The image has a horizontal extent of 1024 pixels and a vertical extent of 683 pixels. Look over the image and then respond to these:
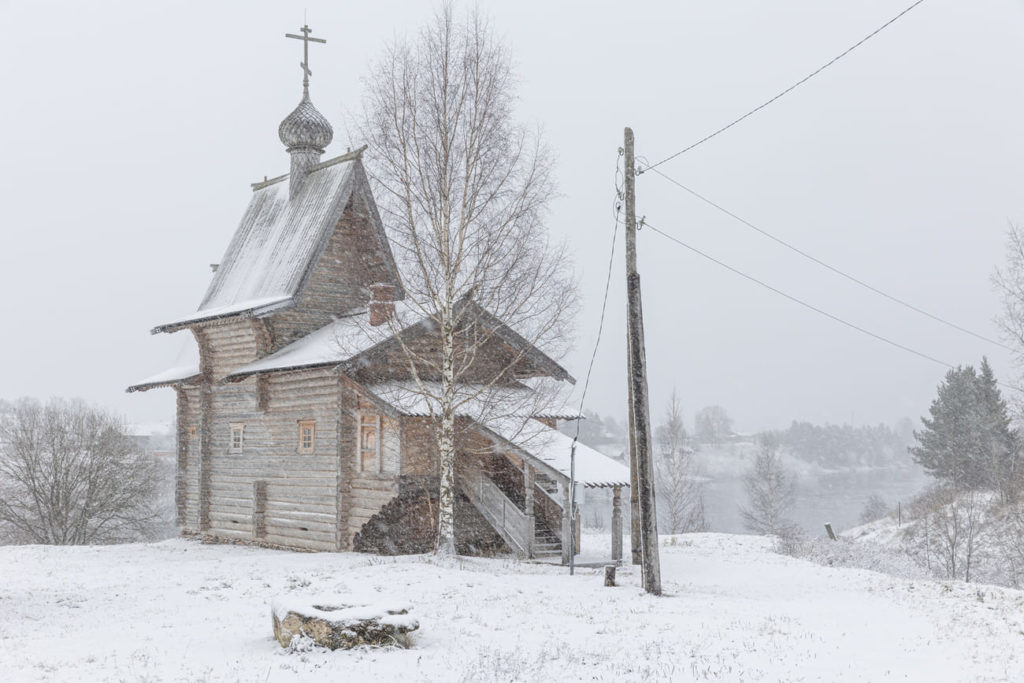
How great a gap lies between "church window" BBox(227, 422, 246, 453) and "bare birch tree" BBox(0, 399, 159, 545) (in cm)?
1703

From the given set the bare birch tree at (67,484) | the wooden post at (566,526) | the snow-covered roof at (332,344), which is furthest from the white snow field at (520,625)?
the bare birch tree at (67,484)

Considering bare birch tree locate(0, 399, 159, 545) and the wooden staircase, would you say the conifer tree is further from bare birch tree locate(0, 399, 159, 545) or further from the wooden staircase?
bare birch tree locate(0, 399, 159, 545)

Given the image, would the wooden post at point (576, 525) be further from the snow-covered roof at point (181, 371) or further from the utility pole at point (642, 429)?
the snow-covered roof at point (181, 371)

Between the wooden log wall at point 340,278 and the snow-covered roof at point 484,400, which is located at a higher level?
the wooden log wall at point 340,278

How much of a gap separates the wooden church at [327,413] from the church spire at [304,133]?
0.05 meters

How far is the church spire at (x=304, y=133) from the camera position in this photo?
30.5 meters

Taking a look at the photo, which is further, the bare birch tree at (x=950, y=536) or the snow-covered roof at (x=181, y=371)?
the bare birch tree at (x=950, y=536)

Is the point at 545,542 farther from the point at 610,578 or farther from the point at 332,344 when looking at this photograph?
the point at 332,344

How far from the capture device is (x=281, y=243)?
94.0 ft

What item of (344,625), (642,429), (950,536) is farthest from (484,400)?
(950,536)

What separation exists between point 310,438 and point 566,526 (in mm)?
8204

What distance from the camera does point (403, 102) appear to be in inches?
794

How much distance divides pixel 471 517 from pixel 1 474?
29287mm

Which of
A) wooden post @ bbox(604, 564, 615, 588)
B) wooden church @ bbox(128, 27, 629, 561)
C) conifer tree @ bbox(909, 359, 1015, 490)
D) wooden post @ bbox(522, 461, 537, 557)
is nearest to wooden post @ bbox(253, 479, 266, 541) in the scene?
wooden church @ bbox(128, 27, 629, 561)
